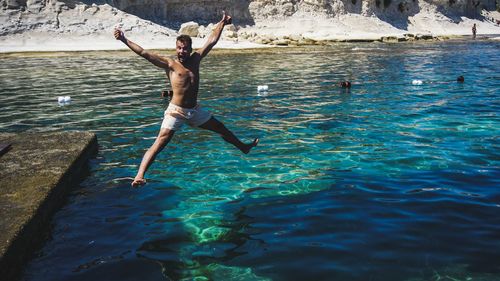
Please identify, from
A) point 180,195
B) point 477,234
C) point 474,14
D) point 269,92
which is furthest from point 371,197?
point 474,14

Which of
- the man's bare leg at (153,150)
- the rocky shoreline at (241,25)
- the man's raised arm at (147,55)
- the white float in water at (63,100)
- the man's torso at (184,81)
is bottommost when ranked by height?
the white float in water at (63,100)

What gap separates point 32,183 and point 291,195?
4293mm

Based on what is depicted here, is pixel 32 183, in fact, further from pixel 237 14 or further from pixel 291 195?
pixel 237 14

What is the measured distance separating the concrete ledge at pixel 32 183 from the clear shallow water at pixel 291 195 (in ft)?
0.80

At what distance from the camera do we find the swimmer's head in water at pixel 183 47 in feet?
24.4

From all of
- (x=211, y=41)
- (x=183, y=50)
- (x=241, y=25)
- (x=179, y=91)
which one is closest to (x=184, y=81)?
(x=179, y=91)

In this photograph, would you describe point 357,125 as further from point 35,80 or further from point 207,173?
point 35,80

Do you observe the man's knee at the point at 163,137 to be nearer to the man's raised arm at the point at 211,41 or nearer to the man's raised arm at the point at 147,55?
the man's raised arm at the point at 147,55

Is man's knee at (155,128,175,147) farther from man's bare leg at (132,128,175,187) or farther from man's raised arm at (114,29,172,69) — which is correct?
man's raised arm at (114,29,172,69)

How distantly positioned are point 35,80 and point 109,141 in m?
17.3

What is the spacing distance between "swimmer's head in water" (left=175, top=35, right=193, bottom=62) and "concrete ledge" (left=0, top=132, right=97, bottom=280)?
115 inches

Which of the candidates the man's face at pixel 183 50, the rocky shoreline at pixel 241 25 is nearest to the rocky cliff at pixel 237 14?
the rocky shoreline at pixel 241 25

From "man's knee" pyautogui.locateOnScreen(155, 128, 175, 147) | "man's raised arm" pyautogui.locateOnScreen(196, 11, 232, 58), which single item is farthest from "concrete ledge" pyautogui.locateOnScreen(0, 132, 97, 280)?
"man's raised arm" pyautogui.locateOnScreen(196, 11, 232, 58)

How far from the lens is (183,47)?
7492mm
